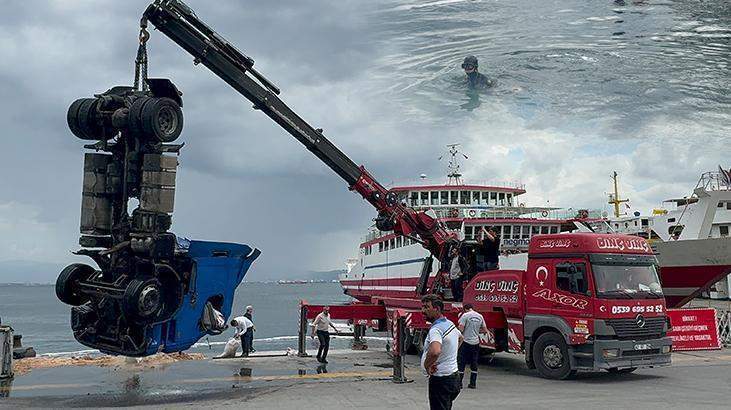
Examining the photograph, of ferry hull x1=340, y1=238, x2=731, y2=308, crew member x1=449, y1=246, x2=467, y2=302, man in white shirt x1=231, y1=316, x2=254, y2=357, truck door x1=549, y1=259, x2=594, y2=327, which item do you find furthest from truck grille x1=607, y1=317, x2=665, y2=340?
ferry hull x1=340, y1=238, x2=731, y2=308

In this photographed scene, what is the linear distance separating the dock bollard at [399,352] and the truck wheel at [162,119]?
5965 mm

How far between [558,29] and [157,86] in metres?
9.26

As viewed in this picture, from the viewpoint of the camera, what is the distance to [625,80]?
14.7 metres

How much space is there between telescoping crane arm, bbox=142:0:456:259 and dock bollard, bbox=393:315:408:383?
6.03m

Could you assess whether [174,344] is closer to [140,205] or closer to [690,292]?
[140,205]

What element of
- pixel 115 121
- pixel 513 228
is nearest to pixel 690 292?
pixel 513 228

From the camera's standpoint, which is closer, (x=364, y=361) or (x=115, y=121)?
(x=115, y=121)

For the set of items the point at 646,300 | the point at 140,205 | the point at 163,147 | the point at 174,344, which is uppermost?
the point at 163,147

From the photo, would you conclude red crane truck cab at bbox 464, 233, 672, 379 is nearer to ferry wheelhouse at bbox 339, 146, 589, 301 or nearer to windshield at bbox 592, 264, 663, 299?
windshield at bbox 592, 264, 663, 299

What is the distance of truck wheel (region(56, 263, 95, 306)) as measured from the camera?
428 inches

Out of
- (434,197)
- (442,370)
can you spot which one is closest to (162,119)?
(442,370)

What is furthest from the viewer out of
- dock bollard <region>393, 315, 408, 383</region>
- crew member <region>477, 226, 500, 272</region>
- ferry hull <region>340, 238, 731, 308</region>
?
ferry hull <region>340, 238, 731, 308</region>

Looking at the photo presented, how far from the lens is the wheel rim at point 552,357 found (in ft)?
41.8

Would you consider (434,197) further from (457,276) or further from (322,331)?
(322,331)
